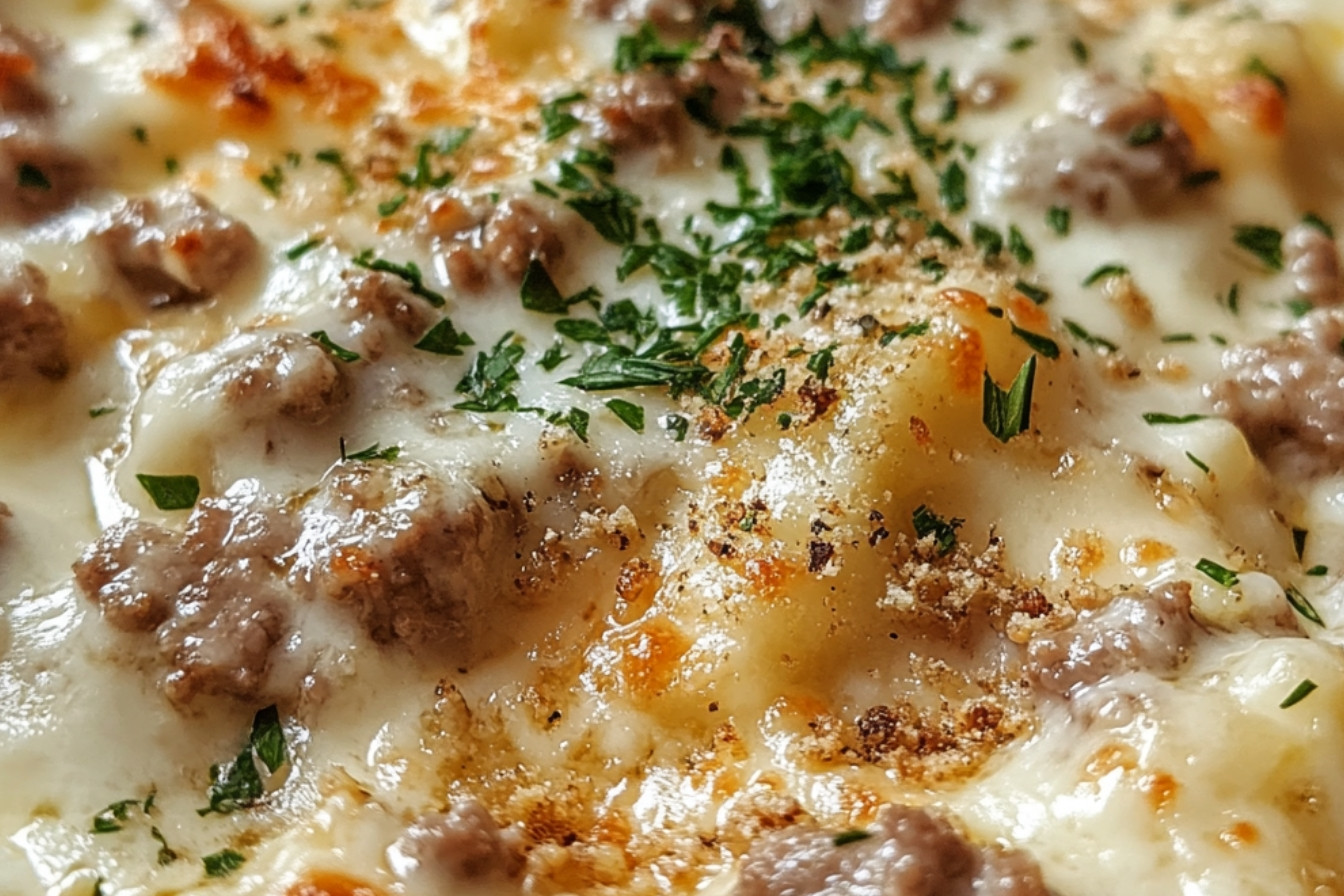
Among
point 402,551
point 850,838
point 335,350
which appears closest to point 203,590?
point 402,551

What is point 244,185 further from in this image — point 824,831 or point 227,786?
point 824,831

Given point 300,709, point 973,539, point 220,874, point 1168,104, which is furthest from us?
point 1168,104

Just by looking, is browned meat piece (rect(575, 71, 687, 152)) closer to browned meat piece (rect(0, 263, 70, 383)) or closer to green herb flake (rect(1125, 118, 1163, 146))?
green herb flake (rect(1125, 118, 1163, 146))

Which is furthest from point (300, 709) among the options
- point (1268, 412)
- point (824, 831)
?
point (1268, 412)

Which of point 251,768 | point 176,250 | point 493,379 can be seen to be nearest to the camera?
point 251,768

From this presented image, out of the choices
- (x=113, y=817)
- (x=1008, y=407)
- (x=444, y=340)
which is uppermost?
(x=444, y=340)

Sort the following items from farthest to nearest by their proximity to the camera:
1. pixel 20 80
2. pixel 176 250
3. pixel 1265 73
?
1. pixel 1265 73
2. pixel 20 80
3. pixel 176 250

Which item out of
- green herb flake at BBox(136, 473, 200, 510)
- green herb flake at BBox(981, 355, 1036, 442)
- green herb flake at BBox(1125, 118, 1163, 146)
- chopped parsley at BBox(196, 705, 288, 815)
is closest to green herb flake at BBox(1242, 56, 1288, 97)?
green herb flake at BBox(1125, 118, 1163, 146)

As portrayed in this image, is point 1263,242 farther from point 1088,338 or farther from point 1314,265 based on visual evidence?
point 1088,338
